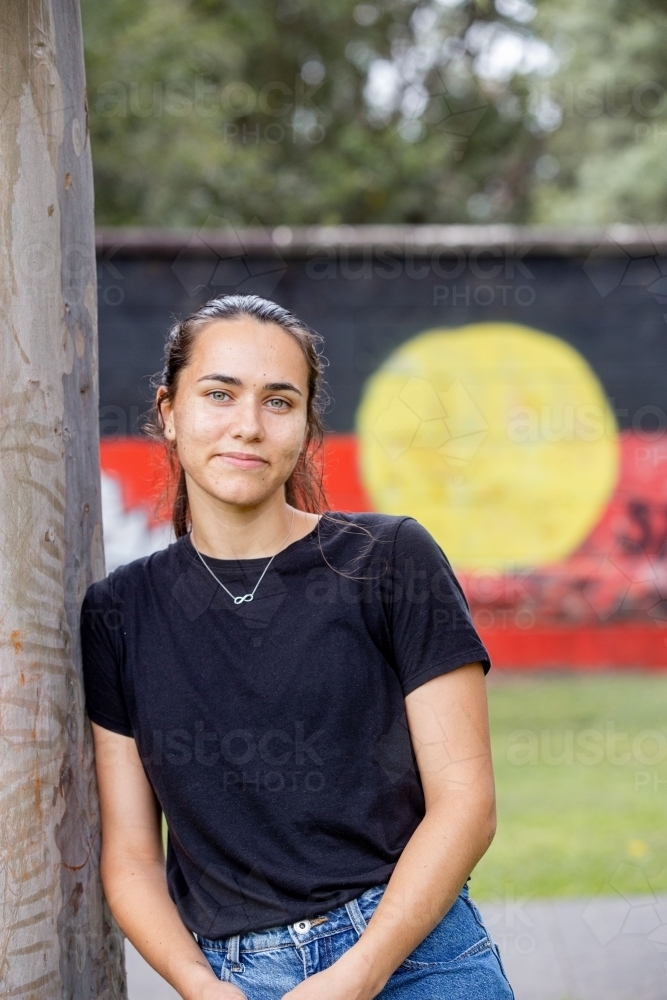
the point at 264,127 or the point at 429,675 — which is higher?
the point at 264,127

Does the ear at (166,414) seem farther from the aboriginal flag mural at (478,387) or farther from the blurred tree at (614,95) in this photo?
the blurred tree at (614,95)

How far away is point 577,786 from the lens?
5883mm

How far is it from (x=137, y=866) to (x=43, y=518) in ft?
2.26

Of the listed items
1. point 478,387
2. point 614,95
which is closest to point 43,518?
point 478,387

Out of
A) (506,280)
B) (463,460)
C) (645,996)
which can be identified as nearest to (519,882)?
(645,996)

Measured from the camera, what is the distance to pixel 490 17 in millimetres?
17953

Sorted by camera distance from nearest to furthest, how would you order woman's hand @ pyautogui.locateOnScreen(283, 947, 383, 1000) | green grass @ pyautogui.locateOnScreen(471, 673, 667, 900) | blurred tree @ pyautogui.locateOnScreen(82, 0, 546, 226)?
woman's hand @ pyautogui.locateOnScreen(283, 947, 383, 1000) < green grass @ pyautogui.locateOnScreen(471, 673, 667, 900) < blurred tree @ pyautogui.locateOnScreen(82, 0, 546, 226)

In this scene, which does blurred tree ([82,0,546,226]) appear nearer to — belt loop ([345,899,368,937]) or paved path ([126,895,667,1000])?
paved path ([126,895,667,1000])

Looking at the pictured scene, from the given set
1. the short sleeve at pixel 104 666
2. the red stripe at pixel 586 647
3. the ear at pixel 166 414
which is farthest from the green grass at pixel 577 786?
the ear at pixel 166 414

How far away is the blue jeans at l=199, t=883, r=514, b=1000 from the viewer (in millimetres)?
1950

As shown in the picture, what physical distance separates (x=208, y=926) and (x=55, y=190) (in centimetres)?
138

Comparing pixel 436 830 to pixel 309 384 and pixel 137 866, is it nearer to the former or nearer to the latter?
pixel 137 866

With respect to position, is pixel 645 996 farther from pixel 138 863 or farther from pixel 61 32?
pixel 61 32

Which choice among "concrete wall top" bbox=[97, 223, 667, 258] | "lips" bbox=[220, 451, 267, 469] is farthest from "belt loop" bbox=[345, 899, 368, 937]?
"concrete wall top" bbox=[97, 223, 667, 258]
